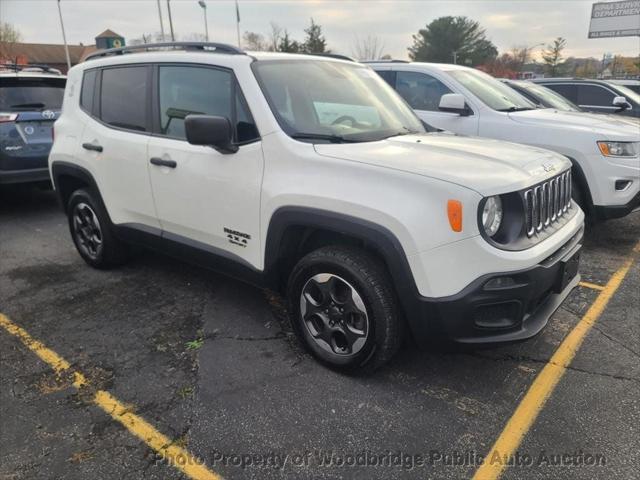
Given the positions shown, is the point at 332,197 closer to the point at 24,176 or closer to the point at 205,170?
the point at 205,170

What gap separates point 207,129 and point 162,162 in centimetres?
82

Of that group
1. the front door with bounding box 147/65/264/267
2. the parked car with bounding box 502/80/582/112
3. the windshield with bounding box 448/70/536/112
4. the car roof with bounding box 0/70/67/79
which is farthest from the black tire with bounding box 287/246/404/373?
the car roof with bounding box 0/70/67/79

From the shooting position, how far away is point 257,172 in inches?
118

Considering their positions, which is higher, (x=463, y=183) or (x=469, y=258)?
(x=463, y=183)

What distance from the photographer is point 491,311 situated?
2445 millimetres

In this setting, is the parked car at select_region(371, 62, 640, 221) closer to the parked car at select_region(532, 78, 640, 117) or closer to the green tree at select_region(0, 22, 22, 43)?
the parked car at select_region(532, 78, 640, 117)

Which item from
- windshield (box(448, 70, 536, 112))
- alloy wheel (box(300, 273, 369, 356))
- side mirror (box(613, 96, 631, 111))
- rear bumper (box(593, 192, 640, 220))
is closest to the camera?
alloy wheel (box(300, 273, 369, 356))

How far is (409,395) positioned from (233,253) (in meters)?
1.42

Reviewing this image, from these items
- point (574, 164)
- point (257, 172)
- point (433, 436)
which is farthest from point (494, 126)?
point (433, 436)

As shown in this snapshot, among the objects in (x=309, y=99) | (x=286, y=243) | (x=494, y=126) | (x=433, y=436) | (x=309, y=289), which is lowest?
(x=433, y=436)

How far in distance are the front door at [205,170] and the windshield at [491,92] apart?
3720 millimetres

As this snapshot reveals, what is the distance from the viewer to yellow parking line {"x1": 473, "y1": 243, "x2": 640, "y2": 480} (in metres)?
2.28

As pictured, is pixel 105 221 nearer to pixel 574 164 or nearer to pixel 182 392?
pixel 182 392

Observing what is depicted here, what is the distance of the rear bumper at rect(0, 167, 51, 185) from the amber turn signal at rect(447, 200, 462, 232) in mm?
6169
